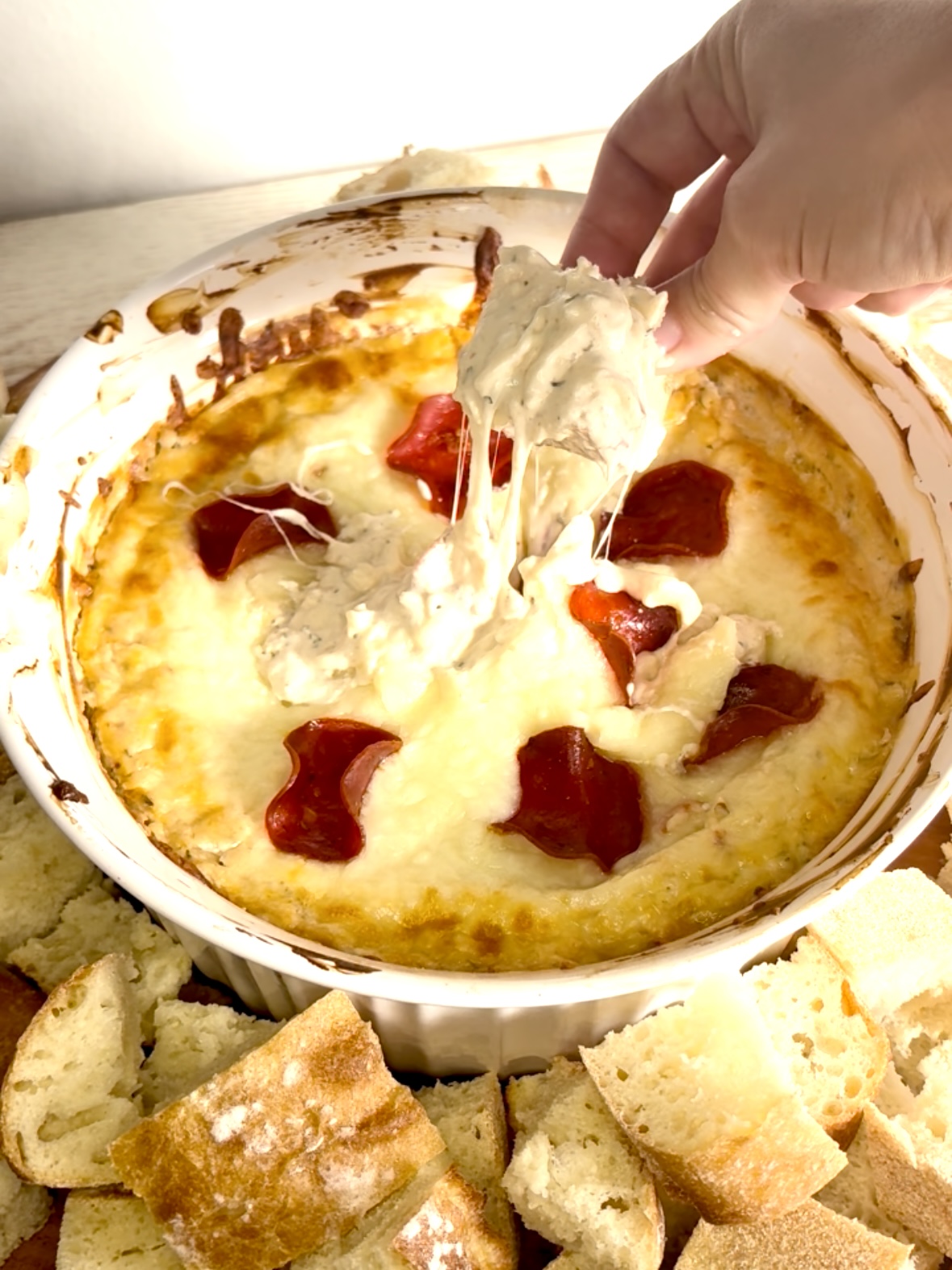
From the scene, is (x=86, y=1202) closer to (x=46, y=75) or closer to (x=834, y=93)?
(x=834, y=93)

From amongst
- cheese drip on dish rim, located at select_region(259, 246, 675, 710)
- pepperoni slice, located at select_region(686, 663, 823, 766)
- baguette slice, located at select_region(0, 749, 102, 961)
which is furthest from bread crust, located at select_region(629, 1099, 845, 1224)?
baguette slice, located at select_region(0, 749, 102, 961)

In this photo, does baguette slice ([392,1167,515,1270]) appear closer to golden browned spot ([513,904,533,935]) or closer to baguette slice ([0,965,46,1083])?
golden browned spot ([513,904,533,935])

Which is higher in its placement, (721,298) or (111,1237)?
(721,298)

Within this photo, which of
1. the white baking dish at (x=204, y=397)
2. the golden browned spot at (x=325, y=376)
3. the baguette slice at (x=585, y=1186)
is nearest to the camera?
the white baking dish at (x=204, y=397)

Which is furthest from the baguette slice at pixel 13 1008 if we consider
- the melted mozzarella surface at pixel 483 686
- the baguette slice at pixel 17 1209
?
the melted mozzarella surface at pixel 483 686

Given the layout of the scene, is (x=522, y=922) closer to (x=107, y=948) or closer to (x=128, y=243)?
(x=107, y=948)

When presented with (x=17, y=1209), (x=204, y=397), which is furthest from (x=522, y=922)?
(x=204, y=397)

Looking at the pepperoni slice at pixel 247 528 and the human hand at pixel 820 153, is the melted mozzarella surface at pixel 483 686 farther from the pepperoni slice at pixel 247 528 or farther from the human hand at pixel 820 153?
the human hand at pixel 820 153
